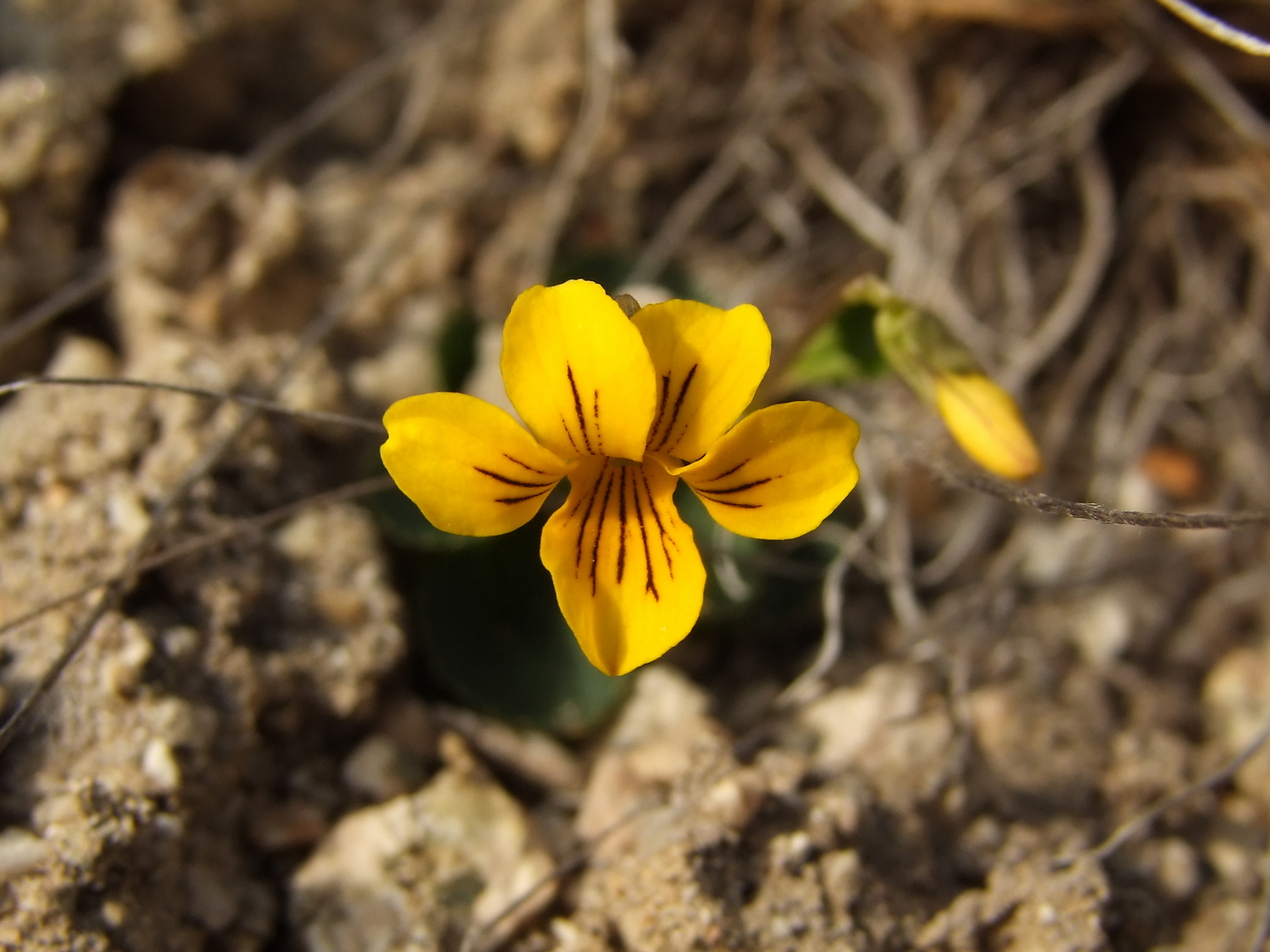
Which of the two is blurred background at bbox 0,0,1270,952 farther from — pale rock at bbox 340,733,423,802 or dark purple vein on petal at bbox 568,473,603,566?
dark purple vein on petal at bbox 568,473,603,566

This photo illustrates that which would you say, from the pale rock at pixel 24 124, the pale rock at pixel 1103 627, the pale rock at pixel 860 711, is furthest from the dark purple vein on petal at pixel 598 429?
the pale rock at pixel 24 124

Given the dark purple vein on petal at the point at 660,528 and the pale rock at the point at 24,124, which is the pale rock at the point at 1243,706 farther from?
the pale rock at the point at 24,124

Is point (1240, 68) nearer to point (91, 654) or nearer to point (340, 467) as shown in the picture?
point (340, 467)

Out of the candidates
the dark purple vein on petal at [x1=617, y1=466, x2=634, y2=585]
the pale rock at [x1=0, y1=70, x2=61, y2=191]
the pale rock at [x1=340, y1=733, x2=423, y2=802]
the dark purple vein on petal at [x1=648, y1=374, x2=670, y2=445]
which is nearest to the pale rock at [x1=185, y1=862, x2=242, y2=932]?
the pale rock at [x1=340, y1=733, x2=423, y2=802]

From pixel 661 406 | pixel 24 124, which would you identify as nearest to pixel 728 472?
pixel 661 406

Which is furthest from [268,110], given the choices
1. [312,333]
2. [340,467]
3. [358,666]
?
[358,666]

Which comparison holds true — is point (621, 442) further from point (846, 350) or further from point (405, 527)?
point (846, 350)
